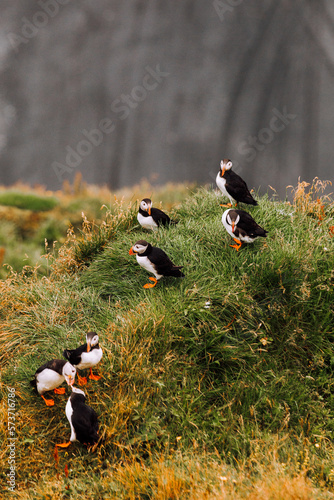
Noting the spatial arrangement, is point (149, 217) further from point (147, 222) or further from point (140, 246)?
point (140, 246)

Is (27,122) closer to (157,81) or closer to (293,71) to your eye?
(157,81)

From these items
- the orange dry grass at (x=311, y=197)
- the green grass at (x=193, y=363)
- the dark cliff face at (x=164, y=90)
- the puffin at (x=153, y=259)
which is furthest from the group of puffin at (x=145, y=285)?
the dark cliff face at (x=164, y=90)

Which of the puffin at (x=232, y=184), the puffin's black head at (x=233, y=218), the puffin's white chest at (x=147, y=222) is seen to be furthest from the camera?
the puffin's white chest at (x=147, y=222)

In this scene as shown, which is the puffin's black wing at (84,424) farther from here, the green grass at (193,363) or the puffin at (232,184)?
the puffin at (232,184)


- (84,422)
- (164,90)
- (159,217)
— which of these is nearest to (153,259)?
(159,217)

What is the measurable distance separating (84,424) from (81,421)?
30mm

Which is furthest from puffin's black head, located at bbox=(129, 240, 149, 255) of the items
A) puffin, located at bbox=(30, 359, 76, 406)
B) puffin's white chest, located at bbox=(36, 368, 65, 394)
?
puffin's white chest, located at bbox=(36, 368, 65, 394)

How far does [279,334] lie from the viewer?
4.09 meters

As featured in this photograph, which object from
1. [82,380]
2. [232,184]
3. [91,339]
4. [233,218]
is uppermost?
[232,184]

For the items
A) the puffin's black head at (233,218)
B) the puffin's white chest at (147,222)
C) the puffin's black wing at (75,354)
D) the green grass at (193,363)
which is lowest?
the green grass at (193,363)

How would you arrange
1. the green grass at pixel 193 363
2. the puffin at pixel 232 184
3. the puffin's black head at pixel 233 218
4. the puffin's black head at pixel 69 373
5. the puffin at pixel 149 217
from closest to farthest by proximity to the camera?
the green grass at pixel 193 363 < the puffin's black head at pixel 69 373 < the puffin's black head at pixel 233 218 < the puffin at pixel 232 184 < the puffin at pixel 149 217

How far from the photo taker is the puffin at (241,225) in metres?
4.16

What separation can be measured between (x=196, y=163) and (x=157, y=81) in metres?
1.32

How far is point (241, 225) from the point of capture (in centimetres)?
422
